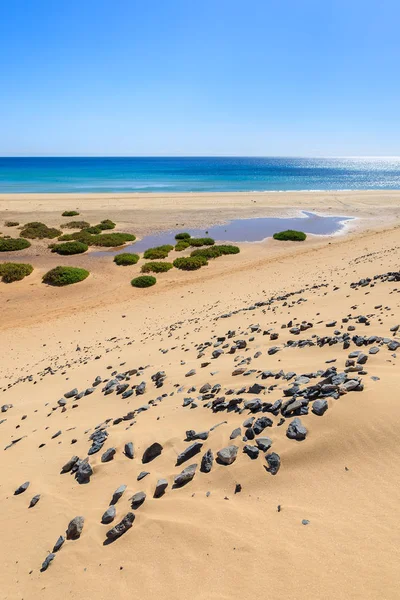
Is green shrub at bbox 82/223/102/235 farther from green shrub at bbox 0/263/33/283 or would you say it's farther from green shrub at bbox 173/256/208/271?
green shrub at bbox 173/256/208/271

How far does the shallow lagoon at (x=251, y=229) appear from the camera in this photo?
33.2 m

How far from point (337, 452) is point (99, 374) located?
6.71 meters

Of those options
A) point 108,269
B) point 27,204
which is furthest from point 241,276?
point 27,204

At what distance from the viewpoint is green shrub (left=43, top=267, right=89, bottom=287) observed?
871 inches

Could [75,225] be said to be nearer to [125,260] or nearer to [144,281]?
[125,260]

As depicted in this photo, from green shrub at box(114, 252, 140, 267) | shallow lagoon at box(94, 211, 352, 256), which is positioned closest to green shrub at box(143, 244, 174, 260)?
green shrub at box(114, 252, 140, 267)

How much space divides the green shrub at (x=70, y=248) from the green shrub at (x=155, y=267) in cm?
732

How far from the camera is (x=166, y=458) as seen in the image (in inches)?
211

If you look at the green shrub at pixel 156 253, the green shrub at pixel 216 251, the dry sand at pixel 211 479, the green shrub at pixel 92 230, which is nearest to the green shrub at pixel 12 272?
the green shrub at pixel 156 253

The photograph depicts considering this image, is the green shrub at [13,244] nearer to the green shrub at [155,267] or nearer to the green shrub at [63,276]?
the green shrub at [63,276]

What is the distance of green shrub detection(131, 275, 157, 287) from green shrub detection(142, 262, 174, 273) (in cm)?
225

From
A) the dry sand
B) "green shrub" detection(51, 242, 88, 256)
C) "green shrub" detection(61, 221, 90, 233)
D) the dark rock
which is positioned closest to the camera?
the dry sand

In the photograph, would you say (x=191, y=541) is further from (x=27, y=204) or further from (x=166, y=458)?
(x=27, y=204)

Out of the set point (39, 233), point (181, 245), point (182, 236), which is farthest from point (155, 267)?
point (39, 233)
